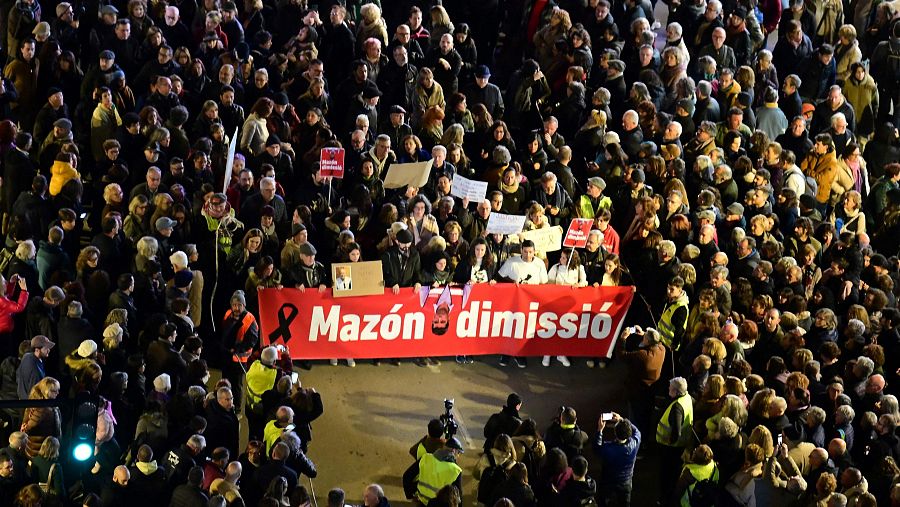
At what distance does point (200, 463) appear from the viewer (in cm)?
1638

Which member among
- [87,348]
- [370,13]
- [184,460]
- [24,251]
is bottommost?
[184,460]

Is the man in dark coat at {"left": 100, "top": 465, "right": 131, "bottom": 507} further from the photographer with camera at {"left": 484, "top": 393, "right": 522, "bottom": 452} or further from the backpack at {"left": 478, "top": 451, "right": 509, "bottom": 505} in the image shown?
the photographer with camera at {"left": 484, "top": 393, "right": 522, "bottom": 452}

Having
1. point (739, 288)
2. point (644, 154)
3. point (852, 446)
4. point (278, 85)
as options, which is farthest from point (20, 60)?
point (852, 446)

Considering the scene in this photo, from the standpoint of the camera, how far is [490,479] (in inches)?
666

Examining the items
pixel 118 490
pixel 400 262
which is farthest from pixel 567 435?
pixel 118 490

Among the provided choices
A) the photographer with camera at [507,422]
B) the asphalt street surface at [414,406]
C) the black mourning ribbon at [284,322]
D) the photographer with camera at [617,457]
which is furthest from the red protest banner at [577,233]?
the black mourning ribbon at [284,322]

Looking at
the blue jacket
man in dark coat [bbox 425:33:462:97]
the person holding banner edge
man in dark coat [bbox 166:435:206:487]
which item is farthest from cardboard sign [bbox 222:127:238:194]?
the blue jacket

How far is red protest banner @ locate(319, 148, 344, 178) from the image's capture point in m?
20.2

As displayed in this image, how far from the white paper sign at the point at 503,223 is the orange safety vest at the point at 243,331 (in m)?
3.29

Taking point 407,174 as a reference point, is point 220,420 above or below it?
below

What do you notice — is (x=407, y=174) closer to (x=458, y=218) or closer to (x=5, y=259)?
(x=458, y=218)

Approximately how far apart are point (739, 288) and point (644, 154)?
8.95 ft

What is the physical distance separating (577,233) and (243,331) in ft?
14.2

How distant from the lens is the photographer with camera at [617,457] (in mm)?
17406
